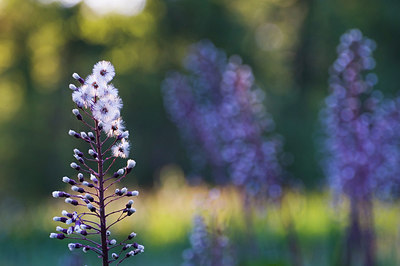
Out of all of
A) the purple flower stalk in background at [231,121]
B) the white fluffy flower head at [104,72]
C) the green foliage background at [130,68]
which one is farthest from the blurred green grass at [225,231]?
the green foliage background at [130,68]

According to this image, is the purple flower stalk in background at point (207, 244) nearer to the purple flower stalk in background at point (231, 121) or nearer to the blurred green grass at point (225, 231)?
the blurred green grass at point (225, 231)

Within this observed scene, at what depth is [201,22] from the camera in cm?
2281

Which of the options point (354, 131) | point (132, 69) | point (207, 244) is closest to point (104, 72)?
point (207, 244)

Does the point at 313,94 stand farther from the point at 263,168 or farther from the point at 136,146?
the point at 263,168

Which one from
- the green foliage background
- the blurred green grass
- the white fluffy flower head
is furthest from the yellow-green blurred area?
the white fluffy flower head

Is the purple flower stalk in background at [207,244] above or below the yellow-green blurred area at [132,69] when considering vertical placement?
below

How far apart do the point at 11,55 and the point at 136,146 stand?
5.64 metres

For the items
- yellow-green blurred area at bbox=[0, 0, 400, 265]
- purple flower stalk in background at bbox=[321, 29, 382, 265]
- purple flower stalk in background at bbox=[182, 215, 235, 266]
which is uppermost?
yellow-green blurred area at bbox=[0, 0, 400, 265]

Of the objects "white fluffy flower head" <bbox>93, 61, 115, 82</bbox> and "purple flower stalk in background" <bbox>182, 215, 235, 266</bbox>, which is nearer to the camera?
"white fluffy flower head" <bbox>93, 61, 115, 82</bbox>

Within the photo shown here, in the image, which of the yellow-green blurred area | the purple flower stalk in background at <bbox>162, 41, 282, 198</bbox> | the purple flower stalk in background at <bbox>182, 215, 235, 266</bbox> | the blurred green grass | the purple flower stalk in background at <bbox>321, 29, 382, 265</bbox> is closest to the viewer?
the purple flower stalk in background at <bbox>182, 215, 235, 266</bbox>

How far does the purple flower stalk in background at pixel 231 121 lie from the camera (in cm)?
569

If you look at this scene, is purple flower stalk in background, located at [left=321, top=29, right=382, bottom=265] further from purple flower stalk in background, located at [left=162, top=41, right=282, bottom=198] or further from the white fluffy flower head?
the white fluffy flower head

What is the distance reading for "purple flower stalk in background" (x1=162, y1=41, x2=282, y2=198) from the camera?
5688 mm

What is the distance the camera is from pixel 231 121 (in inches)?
250
